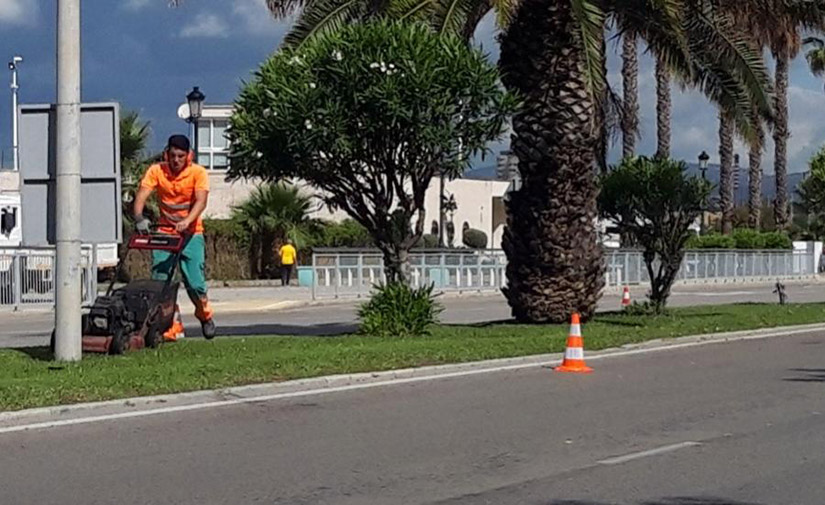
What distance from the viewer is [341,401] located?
11.9m

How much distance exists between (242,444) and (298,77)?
812cm

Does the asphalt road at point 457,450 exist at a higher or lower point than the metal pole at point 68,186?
lower

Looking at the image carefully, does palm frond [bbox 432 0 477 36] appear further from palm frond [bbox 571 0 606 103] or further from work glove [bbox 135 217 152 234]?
work glove [bbox 135 217 152 234]

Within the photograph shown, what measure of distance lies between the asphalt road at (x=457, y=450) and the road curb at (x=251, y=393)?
0.81ft

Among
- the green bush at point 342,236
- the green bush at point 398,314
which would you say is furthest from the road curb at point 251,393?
the green bush at point 342,236

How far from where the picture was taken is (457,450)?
375 inches

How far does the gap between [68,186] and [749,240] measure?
42739 millimetres

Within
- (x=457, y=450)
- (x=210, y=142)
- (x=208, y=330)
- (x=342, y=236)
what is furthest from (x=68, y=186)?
(x=210, y=142)

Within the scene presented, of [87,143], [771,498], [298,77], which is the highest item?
[298,77]

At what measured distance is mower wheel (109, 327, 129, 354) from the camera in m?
13.6

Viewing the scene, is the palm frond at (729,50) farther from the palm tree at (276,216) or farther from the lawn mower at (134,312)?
the palm tree at (276,216)

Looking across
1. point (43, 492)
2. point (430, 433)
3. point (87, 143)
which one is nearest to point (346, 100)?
point (87, 143)

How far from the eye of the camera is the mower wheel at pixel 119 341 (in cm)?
1359

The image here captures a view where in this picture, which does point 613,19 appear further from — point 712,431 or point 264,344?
point 712,431
